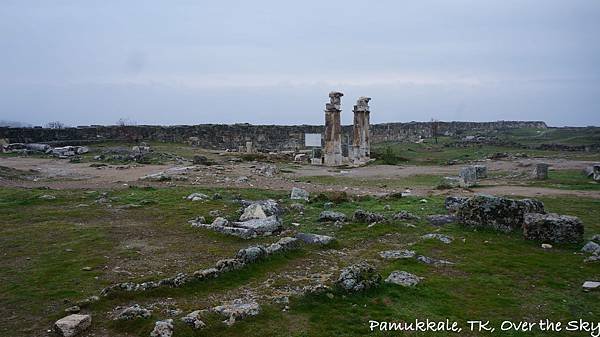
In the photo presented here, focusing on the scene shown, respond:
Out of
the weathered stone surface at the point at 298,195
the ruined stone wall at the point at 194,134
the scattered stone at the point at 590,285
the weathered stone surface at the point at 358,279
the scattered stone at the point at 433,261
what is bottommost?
the scattered stone at the point at 590,285

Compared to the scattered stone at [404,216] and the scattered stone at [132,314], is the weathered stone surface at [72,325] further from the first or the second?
the scattered stone at [404,216]

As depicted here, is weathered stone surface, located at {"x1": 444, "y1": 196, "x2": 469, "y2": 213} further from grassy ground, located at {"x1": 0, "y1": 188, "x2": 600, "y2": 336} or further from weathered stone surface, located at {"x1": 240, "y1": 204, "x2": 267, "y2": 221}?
weathered stone surface, located at {"x1": 240, "y1": 204, "x2": 267, "y2": 221}

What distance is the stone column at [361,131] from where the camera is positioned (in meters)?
34.1

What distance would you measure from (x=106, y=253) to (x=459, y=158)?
97.5 ft

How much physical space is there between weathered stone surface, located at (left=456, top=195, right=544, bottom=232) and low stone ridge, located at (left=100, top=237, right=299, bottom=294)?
4620 mm

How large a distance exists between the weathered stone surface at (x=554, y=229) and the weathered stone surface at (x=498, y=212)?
60cm

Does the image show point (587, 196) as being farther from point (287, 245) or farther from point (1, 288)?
point (1, 288)

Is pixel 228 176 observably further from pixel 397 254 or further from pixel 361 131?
pixel 361 131

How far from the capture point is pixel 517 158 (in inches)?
1262

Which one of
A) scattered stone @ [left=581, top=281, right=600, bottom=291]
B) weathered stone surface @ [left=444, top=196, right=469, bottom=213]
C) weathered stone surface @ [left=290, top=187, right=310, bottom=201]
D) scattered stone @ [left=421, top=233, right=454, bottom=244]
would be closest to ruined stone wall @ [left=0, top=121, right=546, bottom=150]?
weathered stone surface @ [left=290, top=187, right=310, bottom=201]

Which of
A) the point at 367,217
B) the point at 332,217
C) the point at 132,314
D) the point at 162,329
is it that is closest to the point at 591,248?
the point at 367,217

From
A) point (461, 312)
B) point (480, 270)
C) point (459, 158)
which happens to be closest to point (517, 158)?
point (459, 158)

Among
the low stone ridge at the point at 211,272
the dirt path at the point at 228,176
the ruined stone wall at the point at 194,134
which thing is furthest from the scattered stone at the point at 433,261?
the ruined stone wall at the point at 194,134

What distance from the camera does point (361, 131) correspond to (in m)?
34.3
